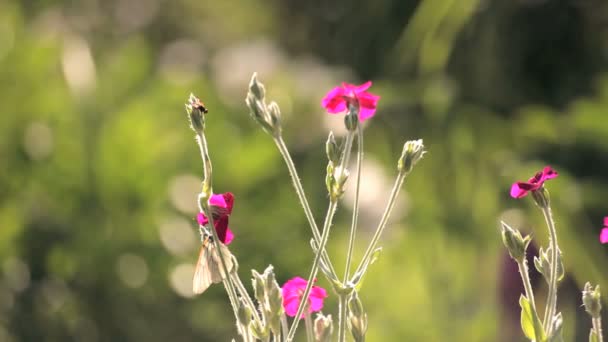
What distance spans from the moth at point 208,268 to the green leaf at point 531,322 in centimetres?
10

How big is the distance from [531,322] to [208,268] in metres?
A: 0.12

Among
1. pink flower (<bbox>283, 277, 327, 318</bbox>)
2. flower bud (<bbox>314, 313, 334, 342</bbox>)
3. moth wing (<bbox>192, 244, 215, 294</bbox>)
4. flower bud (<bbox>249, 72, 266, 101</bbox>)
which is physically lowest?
pink flower (<bbox>283, 277, 327, 318</bbox>)

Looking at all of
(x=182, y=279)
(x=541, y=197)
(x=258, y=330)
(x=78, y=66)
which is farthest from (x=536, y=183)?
(x=78, y=66)

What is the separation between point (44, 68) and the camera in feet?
4.60

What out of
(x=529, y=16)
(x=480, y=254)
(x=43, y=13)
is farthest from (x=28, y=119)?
(x=529, y=16)

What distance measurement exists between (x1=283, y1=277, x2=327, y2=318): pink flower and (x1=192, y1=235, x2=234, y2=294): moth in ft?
0.15

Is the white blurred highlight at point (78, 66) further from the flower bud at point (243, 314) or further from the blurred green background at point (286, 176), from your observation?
the flower bud at point (243, 314)

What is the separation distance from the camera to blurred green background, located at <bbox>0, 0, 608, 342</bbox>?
1.13m

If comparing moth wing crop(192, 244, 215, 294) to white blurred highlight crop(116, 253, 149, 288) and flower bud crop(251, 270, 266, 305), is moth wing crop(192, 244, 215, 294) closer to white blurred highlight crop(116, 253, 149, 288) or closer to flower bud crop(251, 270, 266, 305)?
flower bud crop(251, 270, 266, 305)

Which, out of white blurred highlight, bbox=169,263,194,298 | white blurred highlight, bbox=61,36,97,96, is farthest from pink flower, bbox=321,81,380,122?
white blurred highlight, bbox=61,36,97,96

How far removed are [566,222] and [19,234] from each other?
745 millimetres

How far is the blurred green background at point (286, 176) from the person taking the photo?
1128mm

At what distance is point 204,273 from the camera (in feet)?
0.99

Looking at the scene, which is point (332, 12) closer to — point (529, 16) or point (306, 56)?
point (306, 56)
